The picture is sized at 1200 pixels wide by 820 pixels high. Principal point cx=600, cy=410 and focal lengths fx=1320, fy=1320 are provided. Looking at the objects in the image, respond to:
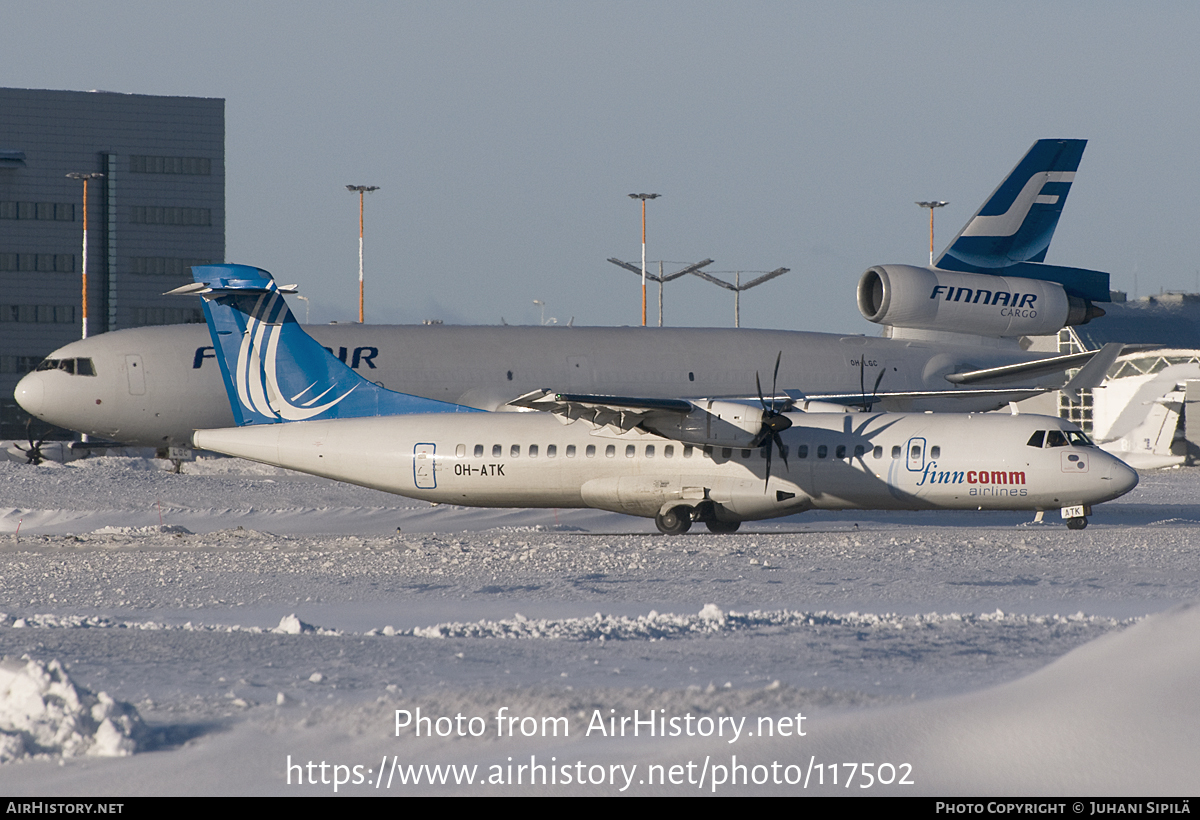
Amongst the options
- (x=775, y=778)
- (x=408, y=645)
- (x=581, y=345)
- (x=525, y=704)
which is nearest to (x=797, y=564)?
(x=408, y=645)

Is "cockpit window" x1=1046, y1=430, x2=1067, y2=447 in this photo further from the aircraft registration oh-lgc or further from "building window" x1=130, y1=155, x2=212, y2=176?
"building window" x1=130, y1=155, x2=212, y2=176

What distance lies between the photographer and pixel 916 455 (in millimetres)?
24406

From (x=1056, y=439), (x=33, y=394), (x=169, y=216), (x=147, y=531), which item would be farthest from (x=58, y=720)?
(x=169, y=216)

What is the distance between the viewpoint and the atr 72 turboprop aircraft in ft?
109

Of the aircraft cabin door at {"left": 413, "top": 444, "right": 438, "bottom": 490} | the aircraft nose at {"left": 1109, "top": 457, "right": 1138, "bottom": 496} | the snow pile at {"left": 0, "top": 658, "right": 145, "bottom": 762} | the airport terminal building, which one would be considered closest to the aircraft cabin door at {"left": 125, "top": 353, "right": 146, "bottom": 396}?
the aircraft cabin door at {"left": 413, "top": 444, "right": 438, "bottom": 490}

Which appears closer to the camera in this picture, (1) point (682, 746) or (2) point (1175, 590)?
(1) point (682, 746)

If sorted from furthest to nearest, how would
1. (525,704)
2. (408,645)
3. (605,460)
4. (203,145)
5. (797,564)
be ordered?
(203,145) → (605,460) → (797,564) → (408,645) → (525,704)

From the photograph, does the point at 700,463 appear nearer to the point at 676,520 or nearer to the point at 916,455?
the point at 676,520

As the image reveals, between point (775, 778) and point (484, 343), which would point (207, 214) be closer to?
point (484, 343)

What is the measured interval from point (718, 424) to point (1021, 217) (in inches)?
608

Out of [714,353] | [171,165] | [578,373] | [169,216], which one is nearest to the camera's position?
[578,373]

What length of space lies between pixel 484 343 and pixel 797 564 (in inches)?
648

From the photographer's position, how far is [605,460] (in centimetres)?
2531

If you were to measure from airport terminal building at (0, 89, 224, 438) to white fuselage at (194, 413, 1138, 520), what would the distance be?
6268 centimetres
